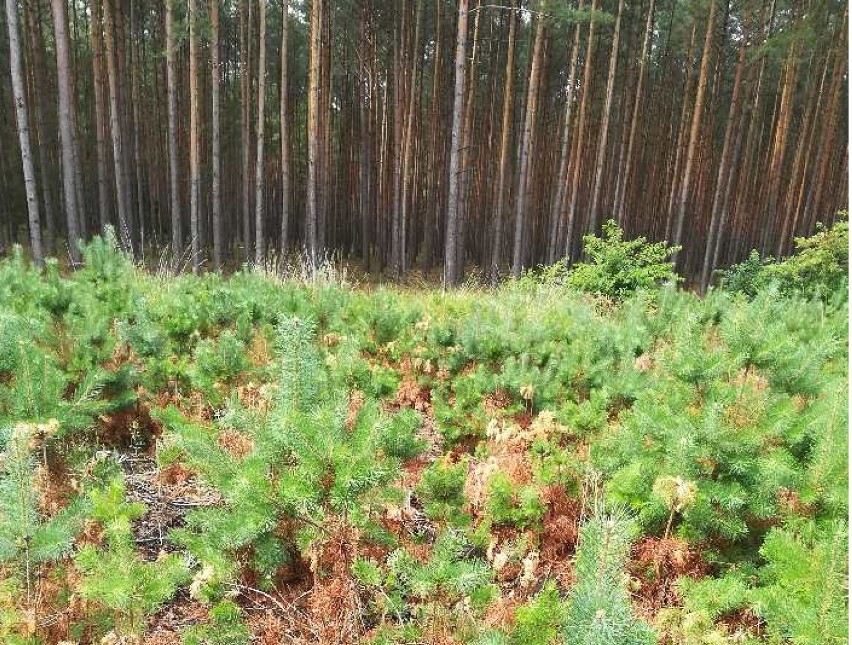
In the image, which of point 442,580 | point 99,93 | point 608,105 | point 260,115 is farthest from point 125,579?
point 99,93

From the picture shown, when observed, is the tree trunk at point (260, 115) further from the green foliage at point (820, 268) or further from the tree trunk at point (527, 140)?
the green foliage at point (820, 268)

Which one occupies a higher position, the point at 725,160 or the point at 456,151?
the point at 725,160

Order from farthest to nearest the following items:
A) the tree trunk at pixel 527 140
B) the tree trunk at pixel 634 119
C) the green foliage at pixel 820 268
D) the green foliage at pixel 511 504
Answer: the tree trunk at pixel 634 119, the tree trunk at pixel 527 140, the green foliage at pixel 820 268, the green foliage at pixel 511 504

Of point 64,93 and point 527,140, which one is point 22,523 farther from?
point 527,140

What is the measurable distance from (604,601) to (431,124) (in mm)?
18238

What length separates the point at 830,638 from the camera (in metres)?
1.33

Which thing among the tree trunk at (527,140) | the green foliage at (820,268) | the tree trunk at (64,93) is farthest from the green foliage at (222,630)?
the tree trunk at (527,140)

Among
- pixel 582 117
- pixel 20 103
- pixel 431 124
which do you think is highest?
pixel 582 117

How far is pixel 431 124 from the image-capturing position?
1786 centimetres

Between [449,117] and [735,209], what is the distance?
12.1 meters

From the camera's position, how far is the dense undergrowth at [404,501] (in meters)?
1.61

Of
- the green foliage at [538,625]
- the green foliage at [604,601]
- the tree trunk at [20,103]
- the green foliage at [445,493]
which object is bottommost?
the green foliage at [445,493]

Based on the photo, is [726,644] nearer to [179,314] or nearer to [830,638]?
[830,638]

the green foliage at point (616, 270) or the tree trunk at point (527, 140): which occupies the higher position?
the tree trunk at point (527, 140)
